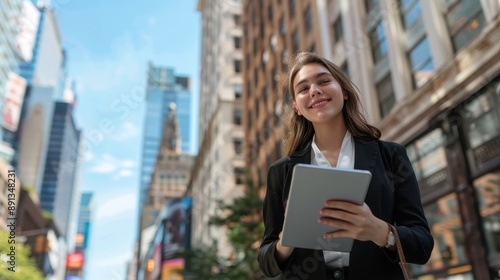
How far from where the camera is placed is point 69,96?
16538cm

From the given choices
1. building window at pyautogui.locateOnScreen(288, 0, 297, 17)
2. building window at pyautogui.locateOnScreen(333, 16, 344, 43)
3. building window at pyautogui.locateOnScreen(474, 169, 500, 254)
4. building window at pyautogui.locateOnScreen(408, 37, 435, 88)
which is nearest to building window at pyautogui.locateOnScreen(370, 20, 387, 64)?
building window at pyautogui.locateOnScreen(408, 37, 435, 88)

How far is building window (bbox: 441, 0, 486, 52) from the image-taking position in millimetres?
14281

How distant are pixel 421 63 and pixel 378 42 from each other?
3749 mm

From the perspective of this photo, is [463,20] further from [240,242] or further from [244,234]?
[240,242]

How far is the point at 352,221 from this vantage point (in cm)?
169

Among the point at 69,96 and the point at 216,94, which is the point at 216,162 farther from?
the point at 69,96

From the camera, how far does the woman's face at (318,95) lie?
2.13 metres

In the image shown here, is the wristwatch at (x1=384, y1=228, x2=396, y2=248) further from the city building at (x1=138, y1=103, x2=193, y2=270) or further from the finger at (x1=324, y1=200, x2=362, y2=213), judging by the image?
the city building at (x1=138, y1=103, x2=193, y2=270)

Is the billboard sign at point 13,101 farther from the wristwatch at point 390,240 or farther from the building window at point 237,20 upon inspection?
A: the wristwatch at point 390,240

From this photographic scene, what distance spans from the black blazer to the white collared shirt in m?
0.03

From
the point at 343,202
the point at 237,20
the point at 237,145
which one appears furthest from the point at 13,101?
the point at 343,202

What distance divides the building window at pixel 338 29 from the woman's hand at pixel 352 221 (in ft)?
75.0

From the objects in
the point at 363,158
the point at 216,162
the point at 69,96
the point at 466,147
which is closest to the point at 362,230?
the point at 363,158

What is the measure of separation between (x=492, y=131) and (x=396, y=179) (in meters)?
13.3
